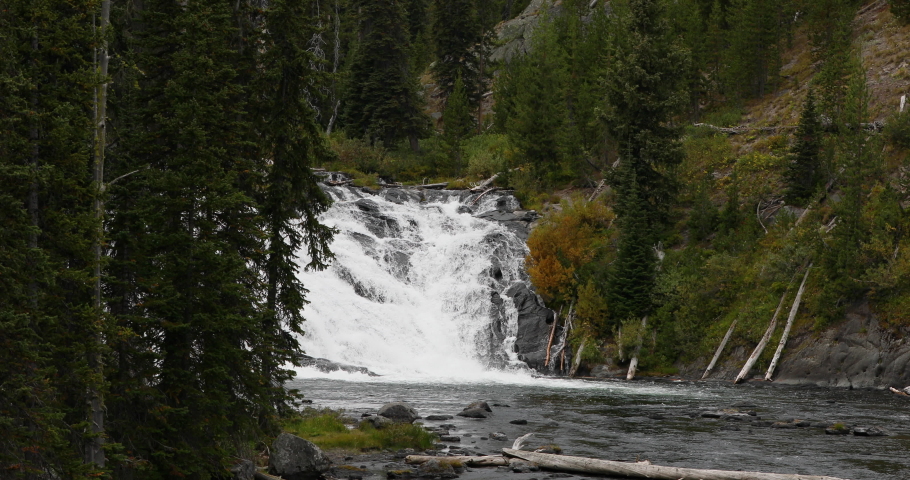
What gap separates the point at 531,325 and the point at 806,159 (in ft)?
57.9

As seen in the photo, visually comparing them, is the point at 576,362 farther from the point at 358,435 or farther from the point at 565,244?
the point at 358,435

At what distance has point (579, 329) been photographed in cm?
4178

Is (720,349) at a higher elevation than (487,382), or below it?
higher

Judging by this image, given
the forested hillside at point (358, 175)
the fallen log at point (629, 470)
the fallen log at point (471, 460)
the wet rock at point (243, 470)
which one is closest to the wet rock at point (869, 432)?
the fallen log at point (629, 470)

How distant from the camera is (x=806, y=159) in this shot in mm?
42156

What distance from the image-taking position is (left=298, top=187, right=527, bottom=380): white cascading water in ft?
130

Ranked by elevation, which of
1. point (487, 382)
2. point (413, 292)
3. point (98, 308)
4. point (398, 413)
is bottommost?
point (487, 382)

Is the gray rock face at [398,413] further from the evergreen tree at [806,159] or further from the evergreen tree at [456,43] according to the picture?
the evergreen tree at [456,43]

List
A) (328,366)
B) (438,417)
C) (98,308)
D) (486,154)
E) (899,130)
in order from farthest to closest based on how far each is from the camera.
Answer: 1. (486,154)
2. (899,130)
3. (328,366)
4. (438,417)
5. (98,308)

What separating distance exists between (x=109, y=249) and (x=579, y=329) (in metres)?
31.0

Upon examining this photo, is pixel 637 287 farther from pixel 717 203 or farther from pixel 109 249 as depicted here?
pixel 109 249

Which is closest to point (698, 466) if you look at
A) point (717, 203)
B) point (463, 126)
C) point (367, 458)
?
point (367, 458)

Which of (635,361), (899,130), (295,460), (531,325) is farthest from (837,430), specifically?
(899,130)

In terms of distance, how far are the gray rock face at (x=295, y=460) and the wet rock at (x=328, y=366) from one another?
2032 cm
